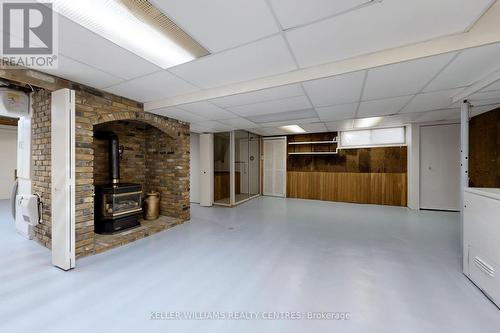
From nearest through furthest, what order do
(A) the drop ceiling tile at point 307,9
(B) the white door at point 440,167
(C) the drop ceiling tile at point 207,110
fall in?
(A) the drop ceiling tile at point 307,9, (C) the drop ceiling tile at point 207,110, (B) the white door at point 440,167

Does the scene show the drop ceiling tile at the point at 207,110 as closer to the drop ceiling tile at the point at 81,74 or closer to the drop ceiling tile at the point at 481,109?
the drop ceiling tile at the point at 81,74

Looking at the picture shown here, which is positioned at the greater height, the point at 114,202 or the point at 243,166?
the point at 243,166

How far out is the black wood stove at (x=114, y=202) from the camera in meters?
3.47

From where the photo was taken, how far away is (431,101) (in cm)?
321

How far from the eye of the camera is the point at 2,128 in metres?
6.82

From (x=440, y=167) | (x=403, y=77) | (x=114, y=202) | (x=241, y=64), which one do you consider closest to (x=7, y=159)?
(x=114, y=202)

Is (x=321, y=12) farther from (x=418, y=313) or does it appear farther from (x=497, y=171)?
(x=497, y=171)

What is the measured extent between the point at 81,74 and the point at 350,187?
6.94m

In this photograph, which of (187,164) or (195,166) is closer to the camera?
(187,164)

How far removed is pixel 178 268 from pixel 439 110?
519 cm

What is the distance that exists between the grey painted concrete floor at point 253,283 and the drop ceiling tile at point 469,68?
2248 mm

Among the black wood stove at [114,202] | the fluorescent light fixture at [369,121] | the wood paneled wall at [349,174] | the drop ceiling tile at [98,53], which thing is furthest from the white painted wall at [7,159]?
the fluorescent light fixture at [369,121]

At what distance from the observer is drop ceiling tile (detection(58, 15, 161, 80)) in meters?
1.60

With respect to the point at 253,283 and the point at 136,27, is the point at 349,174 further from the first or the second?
the point at 136,27
